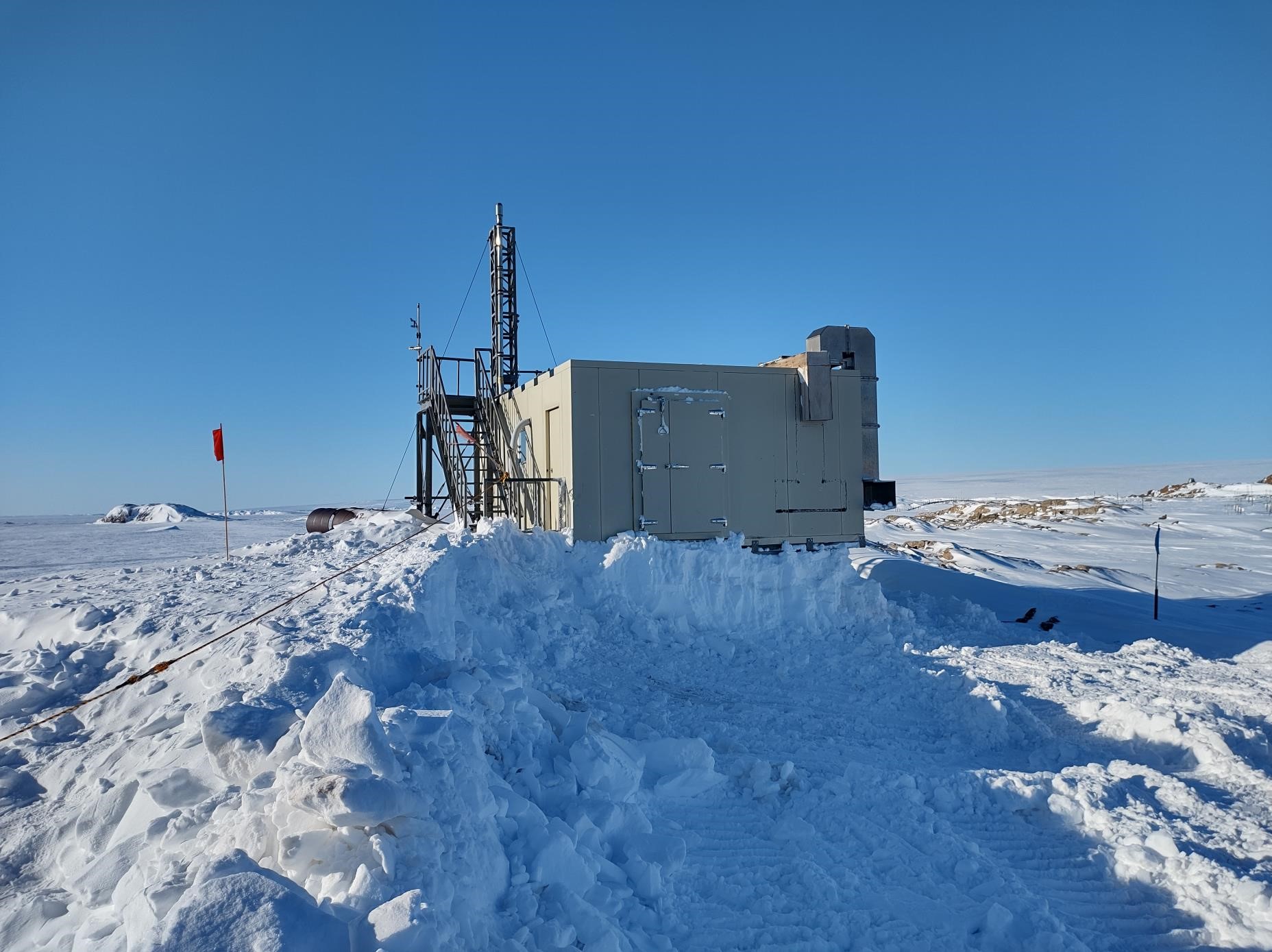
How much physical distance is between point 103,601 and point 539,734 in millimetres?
5969

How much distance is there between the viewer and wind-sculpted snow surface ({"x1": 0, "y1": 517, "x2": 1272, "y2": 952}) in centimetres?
323

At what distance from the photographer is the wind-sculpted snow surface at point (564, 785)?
3229mm

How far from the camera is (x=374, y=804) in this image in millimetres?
3199

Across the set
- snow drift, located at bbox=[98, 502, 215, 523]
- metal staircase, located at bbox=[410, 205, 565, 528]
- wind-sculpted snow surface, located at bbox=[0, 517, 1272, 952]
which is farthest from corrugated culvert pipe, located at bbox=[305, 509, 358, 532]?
snow drift, located at bbox=[98, 502, 215, 523]

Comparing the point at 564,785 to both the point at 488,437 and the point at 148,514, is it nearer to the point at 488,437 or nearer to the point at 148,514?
the point at 488,437

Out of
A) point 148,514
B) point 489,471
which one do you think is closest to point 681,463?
point 489,471

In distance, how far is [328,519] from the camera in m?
18.2

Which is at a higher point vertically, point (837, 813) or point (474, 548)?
point (474, 548)

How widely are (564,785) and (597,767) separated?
31 centimetres

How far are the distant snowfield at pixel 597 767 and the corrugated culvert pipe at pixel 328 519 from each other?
6.46 meters

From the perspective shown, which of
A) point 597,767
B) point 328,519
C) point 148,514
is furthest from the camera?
point 148,514

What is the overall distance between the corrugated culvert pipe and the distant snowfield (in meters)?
6.46

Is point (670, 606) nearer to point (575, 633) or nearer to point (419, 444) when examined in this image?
point (575, 633)

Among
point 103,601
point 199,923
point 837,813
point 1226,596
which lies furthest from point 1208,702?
point 103,601
